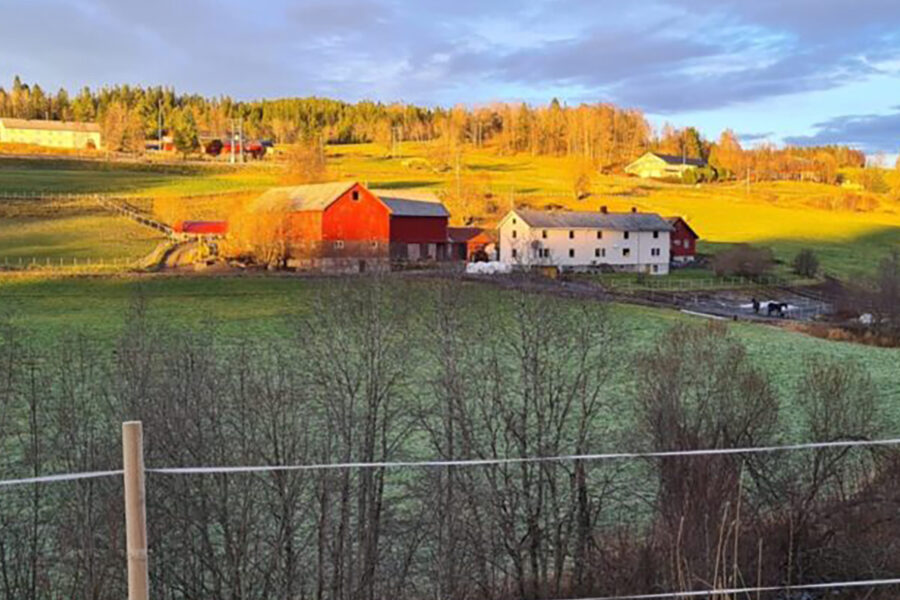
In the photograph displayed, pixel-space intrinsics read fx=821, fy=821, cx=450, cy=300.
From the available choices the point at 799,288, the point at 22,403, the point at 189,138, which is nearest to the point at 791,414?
the point at 22,403

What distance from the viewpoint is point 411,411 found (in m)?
15.3

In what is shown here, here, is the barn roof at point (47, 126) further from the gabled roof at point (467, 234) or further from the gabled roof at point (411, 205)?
the gabled roof at point (411, 205)

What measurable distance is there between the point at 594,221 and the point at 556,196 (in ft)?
90.3

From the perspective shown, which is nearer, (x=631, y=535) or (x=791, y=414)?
(x=631, y=535)

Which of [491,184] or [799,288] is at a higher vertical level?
[491,184]

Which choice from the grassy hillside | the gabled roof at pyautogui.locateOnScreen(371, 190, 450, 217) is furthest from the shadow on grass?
the gabled roof at pyautogui.locateOnScreen(371, 190, 450, 217)

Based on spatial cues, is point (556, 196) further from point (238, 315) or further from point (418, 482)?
point (418, 482)

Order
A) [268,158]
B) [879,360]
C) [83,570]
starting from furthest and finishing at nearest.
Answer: [268,158] < [879,360] < [83,570]

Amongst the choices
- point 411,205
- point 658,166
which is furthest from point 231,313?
point 658,166

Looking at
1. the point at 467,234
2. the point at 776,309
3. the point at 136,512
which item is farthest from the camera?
the point at 467,234

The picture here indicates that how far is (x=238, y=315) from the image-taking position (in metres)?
31.5

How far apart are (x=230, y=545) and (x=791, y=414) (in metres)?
14.1

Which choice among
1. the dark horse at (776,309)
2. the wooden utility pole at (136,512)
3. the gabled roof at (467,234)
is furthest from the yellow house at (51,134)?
the wooden utility pole at (136,512)

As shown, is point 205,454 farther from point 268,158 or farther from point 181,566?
point 268,158
